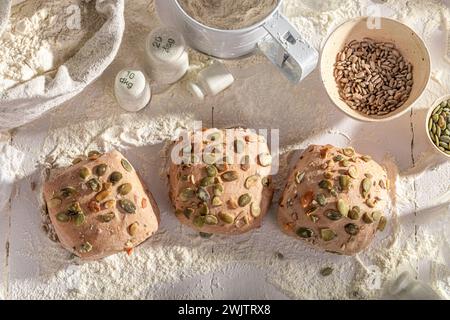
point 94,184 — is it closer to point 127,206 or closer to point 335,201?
point 127,206

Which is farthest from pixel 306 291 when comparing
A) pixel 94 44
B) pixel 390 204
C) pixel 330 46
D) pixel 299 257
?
pixel 94 44

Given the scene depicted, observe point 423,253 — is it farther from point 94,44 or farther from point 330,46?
point 94,44

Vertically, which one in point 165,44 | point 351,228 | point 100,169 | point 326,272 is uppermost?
point 165,44

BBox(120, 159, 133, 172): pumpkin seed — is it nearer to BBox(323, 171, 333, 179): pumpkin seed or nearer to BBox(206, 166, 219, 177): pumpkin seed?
BBox(206, 166, 219, 177): pumpkin seed

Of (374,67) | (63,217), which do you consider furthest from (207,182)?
(374,67)

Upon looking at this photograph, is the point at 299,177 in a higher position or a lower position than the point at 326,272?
higher

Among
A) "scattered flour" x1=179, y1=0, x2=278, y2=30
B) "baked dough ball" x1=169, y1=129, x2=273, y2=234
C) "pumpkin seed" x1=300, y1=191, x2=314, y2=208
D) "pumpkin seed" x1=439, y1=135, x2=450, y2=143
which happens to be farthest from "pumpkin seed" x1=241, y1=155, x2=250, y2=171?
"pumpkin seed" x1=439, y1=135, x2=450, y2=143
